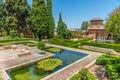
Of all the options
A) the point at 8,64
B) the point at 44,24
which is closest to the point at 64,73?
the point at 8,64

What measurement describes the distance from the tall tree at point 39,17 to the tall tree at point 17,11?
6113 mm

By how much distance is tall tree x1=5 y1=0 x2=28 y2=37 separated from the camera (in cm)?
3575

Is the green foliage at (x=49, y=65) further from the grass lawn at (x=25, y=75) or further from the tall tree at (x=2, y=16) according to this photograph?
the tall tree at (x=2, y=16)

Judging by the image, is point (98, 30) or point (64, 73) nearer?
point (64, 73)

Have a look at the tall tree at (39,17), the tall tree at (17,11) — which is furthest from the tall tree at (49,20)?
the tall tree at (17,11)

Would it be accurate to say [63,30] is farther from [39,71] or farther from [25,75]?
[25,75]

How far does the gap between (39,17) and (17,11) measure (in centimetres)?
964

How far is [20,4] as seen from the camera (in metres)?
36.5

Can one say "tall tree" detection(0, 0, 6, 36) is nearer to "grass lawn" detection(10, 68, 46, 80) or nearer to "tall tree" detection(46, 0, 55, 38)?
"tall tree" detection(46, 0, 55, 38)

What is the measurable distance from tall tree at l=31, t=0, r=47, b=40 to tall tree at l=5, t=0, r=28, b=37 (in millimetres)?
6113

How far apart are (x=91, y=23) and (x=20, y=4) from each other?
92.3ft

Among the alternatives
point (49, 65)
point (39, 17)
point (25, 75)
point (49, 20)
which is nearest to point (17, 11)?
point (39, 17)

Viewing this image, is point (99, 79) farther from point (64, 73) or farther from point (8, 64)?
point (8, 64)

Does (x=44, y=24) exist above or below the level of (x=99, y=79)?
above
